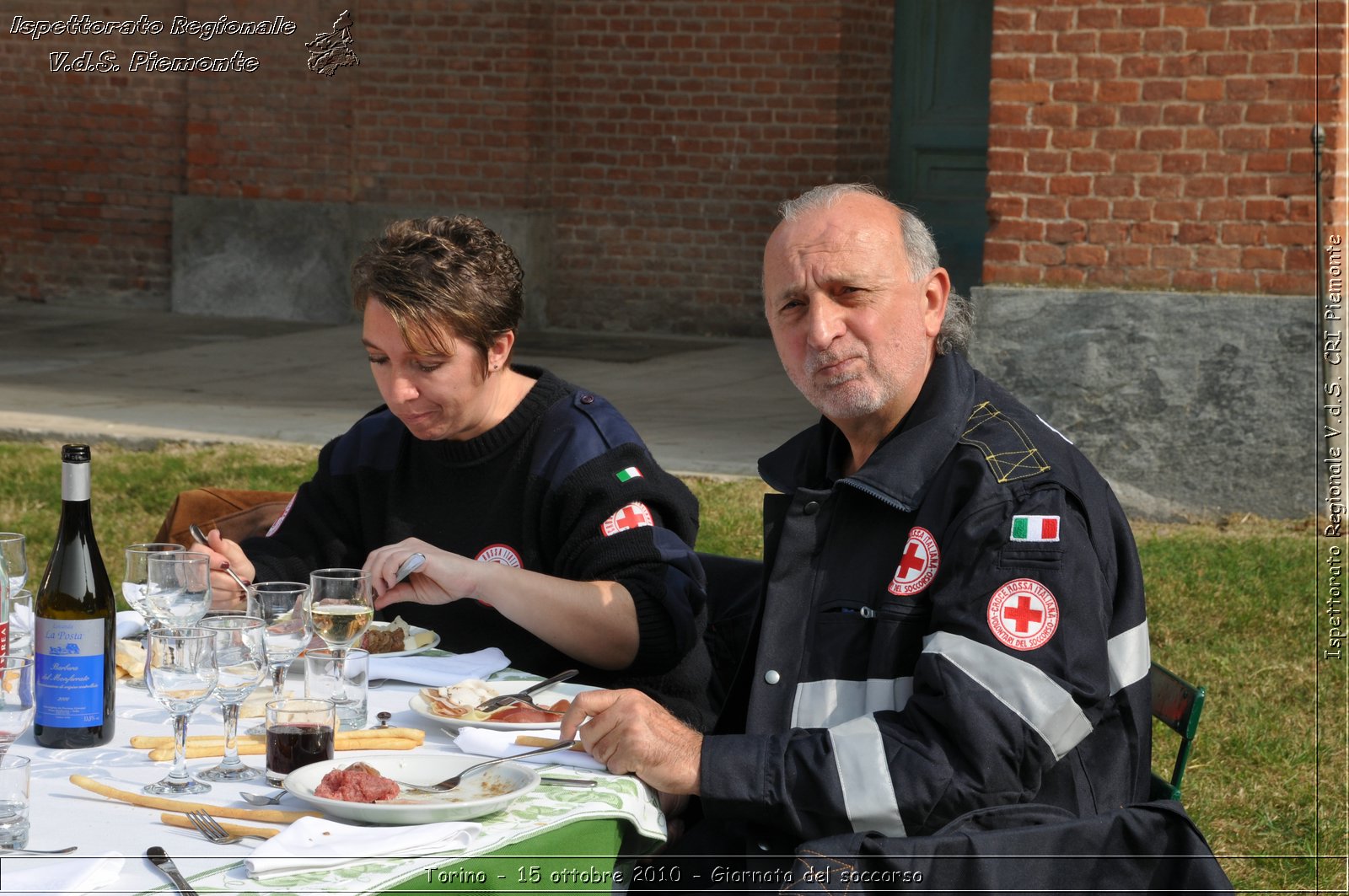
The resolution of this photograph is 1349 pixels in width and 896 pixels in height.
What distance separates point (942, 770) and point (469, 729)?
0.64 metres

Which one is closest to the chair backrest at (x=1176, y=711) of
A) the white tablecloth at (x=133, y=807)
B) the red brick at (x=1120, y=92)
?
the white tablecloth at (x=133, y=807)

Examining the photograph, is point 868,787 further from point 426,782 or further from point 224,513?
point 224,513

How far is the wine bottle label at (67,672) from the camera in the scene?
2.10 meters

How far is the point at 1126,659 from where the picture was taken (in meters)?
2.28

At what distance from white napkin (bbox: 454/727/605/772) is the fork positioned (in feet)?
1.27

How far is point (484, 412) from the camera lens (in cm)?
306

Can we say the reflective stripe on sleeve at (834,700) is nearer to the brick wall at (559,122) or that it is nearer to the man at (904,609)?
the man at (904,609)

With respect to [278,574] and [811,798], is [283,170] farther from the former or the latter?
[811,798]

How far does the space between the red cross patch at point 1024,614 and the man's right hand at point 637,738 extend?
44cm

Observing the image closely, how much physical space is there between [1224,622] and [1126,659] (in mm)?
3288

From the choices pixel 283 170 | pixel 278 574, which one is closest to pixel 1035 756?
pixel 278 574

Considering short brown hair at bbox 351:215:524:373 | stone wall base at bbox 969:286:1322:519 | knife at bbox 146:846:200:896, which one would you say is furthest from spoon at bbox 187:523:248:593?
stone wall base at bbox 969:286:1322:519

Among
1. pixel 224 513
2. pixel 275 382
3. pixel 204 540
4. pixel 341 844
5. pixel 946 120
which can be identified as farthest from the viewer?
pixel 946 120

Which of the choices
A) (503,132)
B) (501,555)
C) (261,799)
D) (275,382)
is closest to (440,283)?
(501,555)
